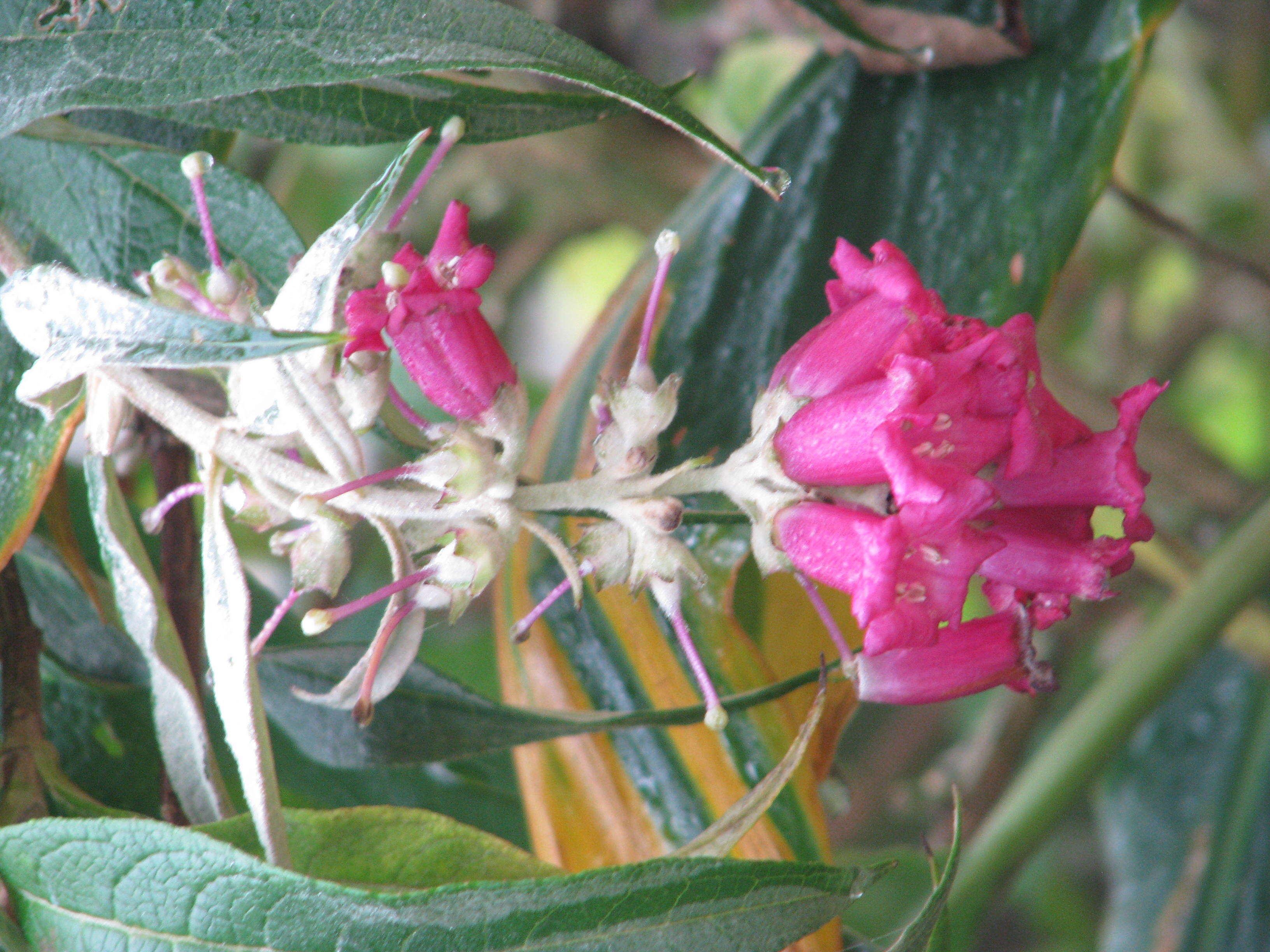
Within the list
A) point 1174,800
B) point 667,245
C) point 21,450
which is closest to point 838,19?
point 667,245

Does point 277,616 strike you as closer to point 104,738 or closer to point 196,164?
point 196,164

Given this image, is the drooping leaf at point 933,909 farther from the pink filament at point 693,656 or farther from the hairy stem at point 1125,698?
the hairy stem at point 1125,698

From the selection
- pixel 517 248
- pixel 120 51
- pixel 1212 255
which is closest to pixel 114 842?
pixel 120 51

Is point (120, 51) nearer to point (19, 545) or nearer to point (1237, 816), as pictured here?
point (19, 545)

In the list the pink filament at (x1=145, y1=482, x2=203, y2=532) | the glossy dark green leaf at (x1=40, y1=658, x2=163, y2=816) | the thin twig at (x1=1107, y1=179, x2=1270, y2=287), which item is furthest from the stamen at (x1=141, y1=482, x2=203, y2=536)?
the thin twig at (x1=1107, y1=179, x2=1270, y2=287)

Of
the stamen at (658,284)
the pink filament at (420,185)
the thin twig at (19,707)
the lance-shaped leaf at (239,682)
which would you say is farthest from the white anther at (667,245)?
the thin twig at (19,707)

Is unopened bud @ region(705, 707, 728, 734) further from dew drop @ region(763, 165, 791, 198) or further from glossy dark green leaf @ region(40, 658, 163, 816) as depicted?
glossy dark green leaf @ region(40, 658, 163, 816)
